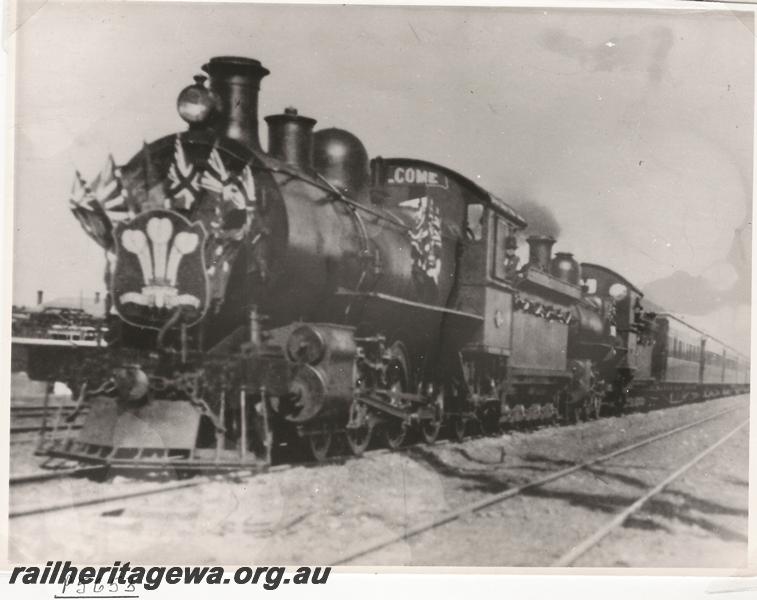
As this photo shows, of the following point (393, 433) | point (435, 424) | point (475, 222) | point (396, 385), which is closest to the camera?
point (396, 385)

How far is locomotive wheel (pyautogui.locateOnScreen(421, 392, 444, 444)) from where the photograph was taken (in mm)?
7086

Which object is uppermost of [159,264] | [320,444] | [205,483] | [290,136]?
[290,136]

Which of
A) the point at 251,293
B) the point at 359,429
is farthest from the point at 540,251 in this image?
the point at 251,293

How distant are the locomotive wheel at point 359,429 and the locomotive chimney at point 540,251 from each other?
8.23ft

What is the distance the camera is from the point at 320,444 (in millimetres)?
5973

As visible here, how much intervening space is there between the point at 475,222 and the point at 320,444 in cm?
264

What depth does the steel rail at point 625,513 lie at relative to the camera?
545 cm

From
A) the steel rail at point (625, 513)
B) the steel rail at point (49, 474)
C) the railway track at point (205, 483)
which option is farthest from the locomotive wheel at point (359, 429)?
the steel rail at point (49, 474)

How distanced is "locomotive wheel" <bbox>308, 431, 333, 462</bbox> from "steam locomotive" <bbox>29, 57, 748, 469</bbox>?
17 millimetres

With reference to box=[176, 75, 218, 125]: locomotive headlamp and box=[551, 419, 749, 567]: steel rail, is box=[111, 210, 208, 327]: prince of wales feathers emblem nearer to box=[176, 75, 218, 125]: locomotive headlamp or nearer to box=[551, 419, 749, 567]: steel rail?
box=[176, 75, 218, 125]: locomotive headlamp

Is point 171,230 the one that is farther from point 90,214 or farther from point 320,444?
point 320,444

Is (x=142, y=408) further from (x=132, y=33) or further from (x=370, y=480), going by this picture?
(x=132, y=33)

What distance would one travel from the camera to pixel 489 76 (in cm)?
591

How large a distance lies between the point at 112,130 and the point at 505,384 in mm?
4479
